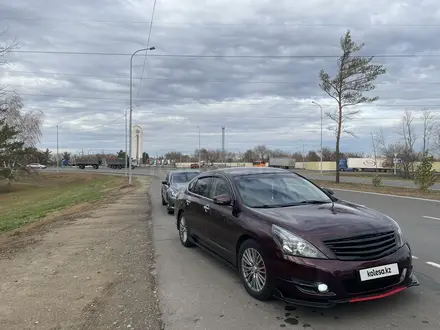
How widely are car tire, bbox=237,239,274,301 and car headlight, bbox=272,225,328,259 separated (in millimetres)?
343

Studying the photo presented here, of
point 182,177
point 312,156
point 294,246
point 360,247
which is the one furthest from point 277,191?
point 312,156

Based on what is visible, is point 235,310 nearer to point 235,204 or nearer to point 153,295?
point 153,295

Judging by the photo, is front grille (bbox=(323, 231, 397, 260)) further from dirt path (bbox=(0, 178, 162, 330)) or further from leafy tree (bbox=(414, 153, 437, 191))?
leafy tree (bbox=(414, 153, 437, 191))

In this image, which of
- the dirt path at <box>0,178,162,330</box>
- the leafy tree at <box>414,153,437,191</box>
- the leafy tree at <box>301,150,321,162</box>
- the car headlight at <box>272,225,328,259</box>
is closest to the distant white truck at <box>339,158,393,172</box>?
the leafy tree at <box>301,150,321,162</box>

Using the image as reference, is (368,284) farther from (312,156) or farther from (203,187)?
(312,156)

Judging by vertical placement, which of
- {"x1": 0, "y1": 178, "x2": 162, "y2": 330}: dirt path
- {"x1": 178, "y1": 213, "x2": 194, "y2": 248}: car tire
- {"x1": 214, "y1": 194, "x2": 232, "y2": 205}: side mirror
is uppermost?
{"x1": 214, "y1": 194, "x2": 232, "y2": 205}: side mirror

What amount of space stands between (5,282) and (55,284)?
807 millimetres

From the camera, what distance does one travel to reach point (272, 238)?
177 inches

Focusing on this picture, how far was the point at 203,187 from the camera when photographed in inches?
286

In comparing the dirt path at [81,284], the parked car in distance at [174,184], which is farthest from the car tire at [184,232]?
the parked car in distance at [174,184]

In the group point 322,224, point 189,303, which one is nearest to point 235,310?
point 189,303

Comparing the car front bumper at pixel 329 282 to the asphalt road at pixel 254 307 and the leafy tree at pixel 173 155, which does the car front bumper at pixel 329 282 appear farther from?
the leafy tree at pixel 173 155

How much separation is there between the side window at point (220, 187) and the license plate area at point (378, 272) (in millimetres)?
2288

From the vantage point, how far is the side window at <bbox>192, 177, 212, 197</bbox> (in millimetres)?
7027
